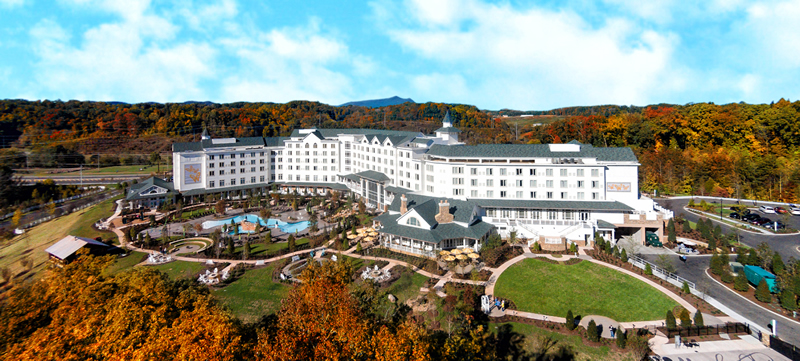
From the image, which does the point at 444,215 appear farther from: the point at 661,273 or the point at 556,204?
the point at 661,273

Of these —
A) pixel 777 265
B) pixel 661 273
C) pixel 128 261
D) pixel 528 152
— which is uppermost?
pixel 528 152

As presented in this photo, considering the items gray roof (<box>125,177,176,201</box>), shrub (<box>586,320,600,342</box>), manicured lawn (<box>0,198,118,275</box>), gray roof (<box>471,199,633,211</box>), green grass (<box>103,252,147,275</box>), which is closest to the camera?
manicured lawn (<box>0,198,118,275</box>)

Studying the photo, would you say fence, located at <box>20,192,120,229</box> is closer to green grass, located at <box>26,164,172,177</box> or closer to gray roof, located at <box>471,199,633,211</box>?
green grass, located at <box>26,164,172,177</box>

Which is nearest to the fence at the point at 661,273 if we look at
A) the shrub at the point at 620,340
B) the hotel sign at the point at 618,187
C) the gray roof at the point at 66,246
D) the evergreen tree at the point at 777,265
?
the evergreen tree at the point at 777,265

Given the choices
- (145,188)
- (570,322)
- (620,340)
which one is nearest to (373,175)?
(145,188)

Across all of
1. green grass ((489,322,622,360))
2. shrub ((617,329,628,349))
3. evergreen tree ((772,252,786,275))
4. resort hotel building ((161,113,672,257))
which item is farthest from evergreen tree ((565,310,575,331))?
evergreen tree ((772,252,786,275))

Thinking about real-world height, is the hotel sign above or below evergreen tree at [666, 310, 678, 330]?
above

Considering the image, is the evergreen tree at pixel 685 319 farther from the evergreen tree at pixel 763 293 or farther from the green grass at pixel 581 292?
the evergreen tree at pixel 763 293
